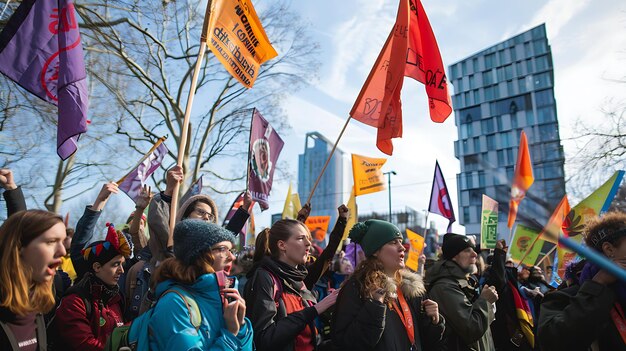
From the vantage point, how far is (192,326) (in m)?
2.20

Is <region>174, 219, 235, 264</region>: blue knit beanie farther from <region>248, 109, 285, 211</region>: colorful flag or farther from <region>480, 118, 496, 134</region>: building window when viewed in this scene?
<region>480, 118, 496, 134</region>: building window

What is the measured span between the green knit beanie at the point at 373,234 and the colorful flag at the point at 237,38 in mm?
2557

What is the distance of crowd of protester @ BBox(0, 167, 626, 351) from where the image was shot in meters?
2.25

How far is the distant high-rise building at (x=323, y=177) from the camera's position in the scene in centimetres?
11831

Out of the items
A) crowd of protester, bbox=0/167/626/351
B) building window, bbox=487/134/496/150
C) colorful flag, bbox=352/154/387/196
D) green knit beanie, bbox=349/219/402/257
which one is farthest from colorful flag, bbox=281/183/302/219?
building window, bbox=487/134/496/150

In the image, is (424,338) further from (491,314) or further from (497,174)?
(497,174)

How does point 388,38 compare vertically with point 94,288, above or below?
above

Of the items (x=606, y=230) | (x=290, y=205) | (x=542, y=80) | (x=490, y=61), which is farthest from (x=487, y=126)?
(x=606, y=230)

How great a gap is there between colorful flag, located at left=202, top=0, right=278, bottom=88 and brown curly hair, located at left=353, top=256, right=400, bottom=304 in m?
2.84

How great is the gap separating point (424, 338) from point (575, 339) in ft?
3.84

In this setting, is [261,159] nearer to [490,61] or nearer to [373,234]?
[373,234]

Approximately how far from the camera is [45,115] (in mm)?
11500

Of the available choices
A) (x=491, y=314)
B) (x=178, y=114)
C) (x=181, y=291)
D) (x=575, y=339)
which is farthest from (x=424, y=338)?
(x=178, y=114)

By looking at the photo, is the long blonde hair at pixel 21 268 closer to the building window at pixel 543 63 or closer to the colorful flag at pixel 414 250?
the colorful flag at pixel 414 250
